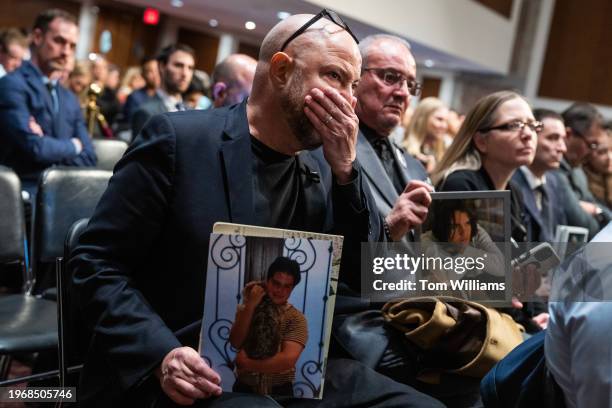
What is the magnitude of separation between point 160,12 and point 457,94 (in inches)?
270

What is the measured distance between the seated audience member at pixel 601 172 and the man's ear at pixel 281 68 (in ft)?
16.5

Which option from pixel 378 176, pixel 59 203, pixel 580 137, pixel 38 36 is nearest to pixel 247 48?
pixel 580 137

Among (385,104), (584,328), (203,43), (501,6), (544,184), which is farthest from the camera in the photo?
(203,43)

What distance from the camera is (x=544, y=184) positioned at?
14.4ft

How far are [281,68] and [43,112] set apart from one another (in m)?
3.20

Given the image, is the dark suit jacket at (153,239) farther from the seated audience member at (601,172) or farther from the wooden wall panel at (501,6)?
the wooden wall panel at (501,6)

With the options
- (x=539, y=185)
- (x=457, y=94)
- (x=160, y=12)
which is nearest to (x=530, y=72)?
(x=457, y=94)

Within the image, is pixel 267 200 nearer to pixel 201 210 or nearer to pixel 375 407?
pixel 201 210

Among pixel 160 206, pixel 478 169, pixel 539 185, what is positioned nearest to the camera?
pixel 160 206

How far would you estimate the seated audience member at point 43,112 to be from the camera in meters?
4.48

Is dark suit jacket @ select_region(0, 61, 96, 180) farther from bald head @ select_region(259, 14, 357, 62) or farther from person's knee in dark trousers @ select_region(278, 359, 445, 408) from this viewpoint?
person's knee in dark trousers @ select_region(278, 359, 445, 408)

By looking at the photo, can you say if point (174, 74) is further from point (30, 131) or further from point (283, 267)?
point (283, 267)

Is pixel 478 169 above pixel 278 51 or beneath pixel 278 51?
beneath

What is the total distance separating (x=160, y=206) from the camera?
184 centimetres
